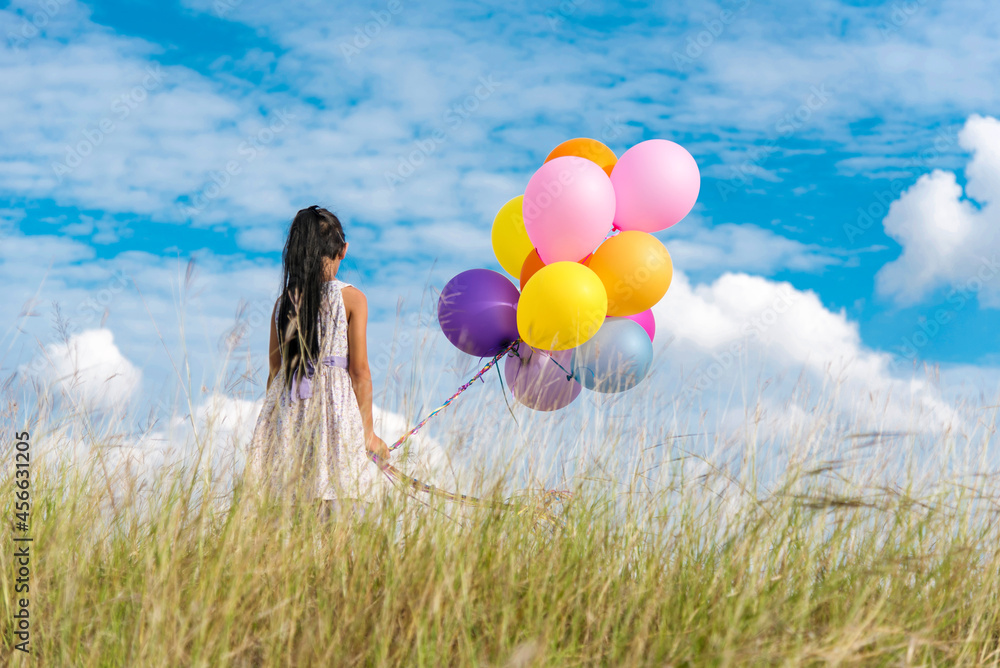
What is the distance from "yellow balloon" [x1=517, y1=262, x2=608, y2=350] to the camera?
384cm

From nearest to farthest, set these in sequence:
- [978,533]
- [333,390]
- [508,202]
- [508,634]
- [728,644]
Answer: [728,644] → [508,634] → [978,533] → [333,390] → [508,202]

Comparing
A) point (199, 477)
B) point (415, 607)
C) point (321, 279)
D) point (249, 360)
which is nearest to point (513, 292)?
point (321, 279)

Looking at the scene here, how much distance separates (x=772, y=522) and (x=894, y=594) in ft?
1.46

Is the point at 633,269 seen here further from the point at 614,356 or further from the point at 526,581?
the point at 526,581

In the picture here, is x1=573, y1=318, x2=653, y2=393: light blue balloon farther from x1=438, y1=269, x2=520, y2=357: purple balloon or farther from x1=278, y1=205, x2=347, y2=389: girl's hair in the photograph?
x1=278, y1=205, x2=347, y2=389: girl's hair

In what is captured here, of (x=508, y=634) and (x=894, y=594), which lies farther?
(x=894, y=594)

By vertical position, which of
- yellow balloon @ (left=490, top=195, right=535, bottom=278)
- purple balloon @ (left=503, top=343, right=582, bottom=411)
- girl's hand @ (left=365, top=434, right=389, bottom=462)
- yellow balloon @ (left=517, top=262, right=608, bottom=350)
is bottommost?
girl's hand @ (left=365, top=434, right=389, bottom=462)

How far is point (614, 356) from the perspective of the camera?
13.6ft

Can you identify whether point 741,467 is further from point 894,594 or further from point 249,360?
point 249,360

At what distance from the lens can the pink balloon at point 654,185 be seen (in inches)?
167

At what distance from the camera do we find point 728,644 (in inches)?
75.0

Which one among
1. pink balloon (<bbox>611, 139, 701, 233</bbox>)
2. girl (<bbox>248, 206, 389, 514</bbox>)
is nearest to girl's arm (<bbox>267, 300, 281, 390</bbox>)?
girl (<bbox>248, 206, 389, 514</bbox>)

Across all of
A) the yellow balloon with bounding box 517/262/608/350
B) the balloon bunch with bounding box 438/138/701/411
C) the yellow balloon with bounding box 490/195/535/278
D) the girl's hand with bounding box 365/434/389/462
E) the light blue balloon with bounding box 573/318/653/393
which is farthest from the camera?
the yellow balloon with bounding box 490/195/535/278

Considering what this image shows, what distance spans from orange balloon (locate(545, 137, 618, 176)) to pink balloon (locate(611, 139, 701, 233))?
0.68 feet
